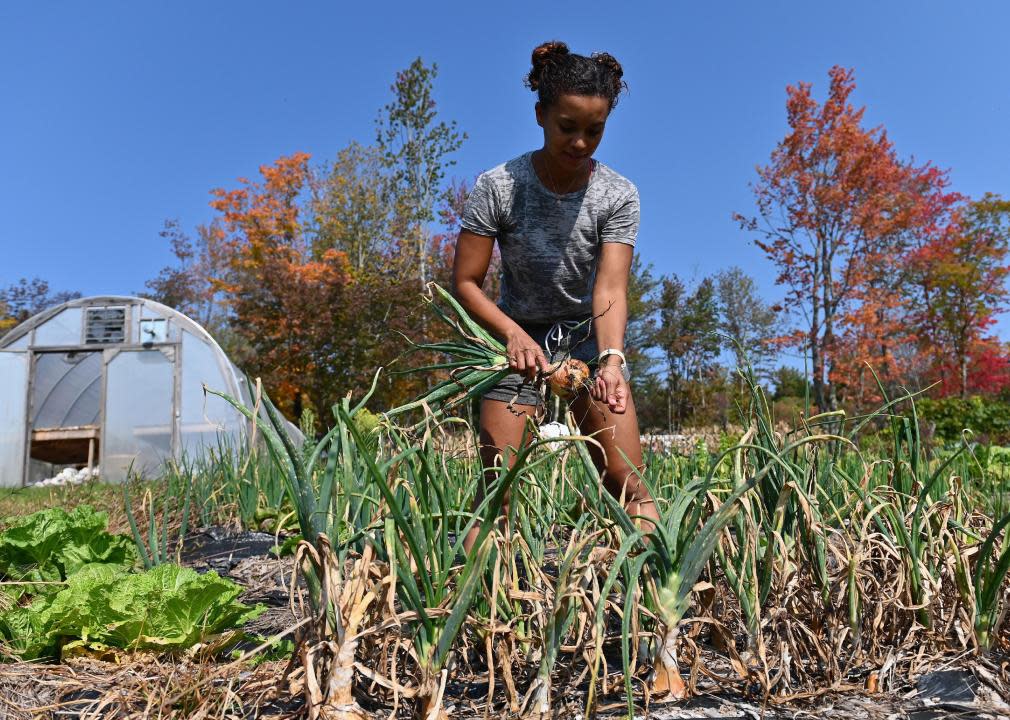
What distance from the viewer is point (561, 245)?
7.09 ft

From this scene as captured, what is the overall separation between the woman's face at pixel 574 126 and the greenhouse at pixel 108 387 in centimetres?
787

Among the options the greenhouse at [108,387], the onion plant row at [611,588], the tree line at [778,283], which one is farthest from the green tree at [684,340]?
the onion plant row at [611,588]

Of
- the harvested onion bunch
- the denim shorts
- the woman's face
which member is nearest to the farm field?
the harvested onion bunch

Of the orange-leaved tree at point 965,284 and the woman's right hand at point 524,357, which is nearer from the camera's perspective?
the woman's right hand at point 524,357

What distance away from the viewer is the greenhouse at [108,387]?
30.1 ft

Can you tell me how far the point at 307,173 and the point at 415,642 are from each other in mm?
17937

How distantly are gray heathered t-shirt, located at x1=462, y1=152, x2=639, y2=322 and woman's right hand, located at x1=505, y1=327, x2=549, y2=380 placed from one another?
45 centimetres

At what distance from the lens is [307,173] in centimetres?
1777

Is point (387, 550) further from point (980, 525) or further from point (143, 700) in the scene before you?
point (980, 525)

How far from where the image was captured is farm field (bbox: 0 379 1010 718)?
3.77ft

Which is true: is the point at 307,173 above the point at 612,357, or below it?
above

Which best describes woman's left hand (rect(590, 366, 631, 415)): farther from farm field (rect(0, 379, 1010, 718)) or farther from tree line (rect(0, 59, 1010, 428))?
tree line (rect(0, 59, 1010, 428))

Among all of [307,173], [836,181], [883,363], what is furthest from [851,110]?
[307,173]

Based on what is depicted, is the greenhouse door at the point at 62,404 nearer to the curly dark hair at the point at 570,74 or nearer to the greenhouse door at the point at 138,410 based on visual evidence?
the greenhouse door at the point at 138,410
